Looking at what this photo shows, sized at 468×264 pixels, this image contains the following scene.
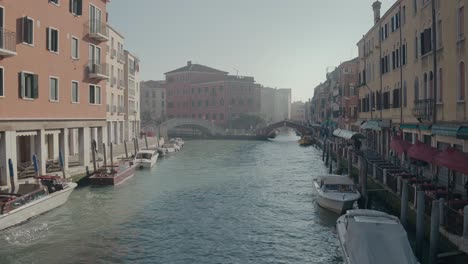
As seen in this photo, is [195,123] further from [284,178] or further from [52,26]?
[52,26]

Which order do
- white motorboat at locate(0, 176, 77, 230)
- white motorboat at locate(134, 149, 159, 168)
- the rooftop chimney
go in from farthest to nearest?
white motorboat at locate(134, 149, 159, 168) → the rooftop chimney → white motorboat at locate(0, 176, 77, 230)

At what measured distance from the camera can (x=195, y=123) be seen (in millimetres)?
88812

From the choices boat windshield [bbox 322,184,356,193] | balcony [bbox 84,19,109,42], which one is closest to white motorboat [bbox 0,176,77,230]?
balcony [bbox 84,19,109,42]

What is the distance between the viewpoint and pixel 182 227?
1894 centimetres

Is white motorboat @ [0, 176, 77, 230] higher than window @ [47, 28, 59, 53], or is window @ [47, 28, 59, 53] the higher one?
window @ [47, 28, 59, 53]

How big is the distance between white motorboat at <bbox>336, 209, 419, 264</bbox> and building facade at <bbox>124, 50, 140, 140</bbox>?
48.6 meters

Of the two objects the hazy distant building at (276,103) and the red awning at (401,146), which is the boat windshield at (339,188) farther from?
the hazy distant building at (276,103)

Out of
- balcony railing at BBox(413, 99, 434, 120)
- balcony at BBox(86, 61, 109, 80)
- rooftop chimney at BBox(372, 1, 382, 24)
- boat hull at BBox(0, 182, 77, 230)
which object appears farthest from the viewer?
rooftop chimney at BBox(372, 1, 382, 24)

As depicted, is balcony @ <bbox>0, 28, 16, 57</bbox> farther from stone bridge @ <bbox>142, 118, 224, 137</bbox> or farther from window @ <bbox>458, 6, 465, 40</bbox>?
stone bridge @ <bbox>142, 118, 224, 137</bbox>

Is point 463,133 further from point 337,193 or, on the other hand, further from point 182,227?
point 182,227

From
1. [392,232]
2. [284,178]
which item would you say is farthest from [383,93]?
[392,232]

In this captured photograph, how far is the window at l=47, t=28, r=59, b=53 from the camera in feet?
79.7

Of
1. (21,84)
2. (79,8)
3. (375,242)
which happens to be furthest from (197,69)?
(375,242)

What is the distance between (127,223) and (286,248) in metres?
7.19
